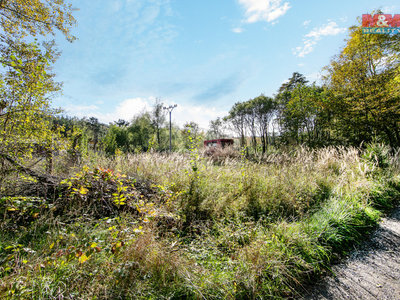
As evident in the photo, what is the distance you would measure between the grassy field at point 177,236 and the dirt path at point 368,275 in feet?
0.46

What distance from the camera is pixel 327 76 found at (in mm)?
11398

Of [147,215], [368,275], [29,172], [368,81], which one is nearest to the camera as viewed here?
[368,275]

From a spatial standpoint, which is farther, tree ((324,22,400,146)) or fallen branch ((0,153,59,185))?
tree ((324,22,400,146))

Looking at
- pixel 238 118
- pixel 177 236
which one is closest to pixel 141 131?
pixel 238 118

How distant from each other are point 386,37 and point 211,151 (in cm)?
1127

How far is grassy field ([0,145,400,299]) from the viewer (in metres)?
1.47

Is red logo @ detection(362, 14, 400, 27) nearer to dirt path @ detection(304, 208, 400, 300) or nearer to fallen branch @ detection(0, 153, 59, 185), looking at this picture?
dirt path @ detection(304, 208, 400, 300)

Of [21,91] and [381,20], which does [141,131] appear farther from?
[381,20]

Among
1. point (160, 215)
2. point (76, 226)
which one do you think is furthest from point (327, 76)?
point (76, 226)

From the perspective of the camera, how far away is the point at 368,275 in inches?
77.3

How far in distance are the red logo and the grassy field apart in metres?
9.90

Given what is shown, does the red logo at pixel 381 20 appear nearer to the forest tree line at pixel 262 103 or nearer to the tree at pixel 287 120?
the forest tree line at pixel 262 103

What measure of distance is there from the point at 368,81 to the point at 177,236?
12.2 meters

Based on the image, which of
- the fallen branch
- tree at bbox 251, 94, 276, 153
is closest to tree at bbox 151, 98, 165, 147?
tree at bbox 251, 94, 276, 153
